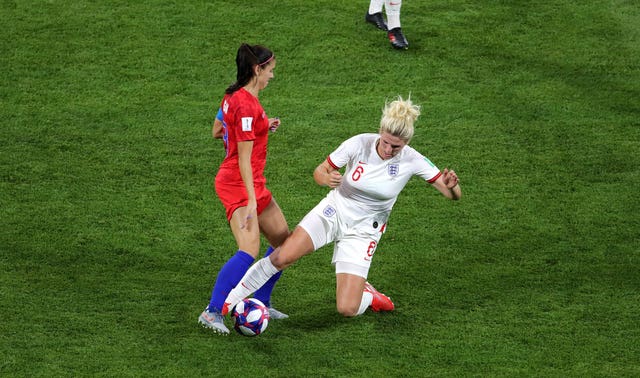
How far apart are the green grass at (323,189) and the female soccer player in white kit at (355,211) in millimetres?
359

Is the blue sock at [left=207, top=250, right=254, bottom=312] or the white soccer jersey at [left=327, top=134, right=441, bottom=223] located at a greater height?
the white soccer jersey at [left=327, top=134, right=441, bottom=223]

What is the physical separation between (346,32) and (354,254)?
5.19 metres

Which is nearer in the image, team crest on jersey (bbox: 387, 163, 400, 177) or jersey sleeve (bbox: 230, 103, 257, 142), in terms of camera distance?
jersey sleeve (bbox: 230, 103, 257, 142)

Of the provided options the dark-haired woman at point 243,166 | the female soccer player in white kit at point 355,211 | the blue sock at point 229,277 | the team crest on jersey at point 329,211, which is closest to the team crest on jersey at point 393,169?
the female soccer player in white kit at point 355,211

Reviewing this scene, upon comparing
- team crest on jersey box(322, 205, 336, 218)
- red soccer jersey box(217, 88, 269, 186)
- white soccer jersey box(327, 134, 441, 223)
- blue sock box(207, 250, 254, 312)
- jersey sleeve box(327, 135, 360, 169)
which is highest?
red soccer jersey box(217, 88, 269, 186)

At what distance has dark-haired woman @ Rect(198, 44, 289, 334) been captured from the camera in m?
6.61

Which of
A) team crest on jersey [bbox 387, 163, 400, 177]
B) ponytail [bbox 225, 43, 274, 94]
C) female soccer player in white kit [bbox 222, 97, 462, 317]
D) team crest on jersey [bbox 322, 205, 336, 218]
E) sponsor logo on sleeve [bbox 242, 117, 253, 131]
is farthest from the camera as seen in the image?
team crest on jersey [bbox 322, 205, 336, 218]

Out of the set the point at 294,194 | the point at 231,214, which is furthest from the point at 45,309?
the point at 294,194

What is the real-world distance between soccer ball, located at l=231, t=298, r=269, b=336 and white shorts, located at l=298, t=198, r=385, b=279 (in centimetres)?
62

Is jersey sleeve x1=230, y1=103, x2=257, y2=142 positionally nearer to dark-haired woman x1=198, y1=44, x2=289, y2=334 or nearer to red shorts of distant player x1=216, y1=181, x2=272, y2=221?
dark-haired woman x1=198, y1=44, x2=289, y2=334

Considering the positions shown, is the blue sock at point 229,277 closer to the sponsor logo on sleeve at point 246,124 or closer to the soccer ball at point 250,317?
the soccer ball at point 250,317

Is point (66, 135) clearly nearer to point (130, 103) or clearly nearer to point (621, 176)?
point (130, 103)

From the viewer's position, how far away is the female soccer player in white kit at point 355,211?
6.93 meters

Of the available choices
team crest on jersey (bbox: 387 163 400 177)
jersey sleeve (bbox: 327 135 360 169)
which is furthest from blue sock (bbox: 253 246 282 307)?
team crest on jersey (bbox: 387 163 400 177)
